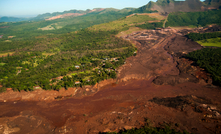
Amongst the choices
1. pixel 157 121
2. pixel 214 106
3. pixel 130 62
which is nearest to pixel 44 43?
pixel 130 62

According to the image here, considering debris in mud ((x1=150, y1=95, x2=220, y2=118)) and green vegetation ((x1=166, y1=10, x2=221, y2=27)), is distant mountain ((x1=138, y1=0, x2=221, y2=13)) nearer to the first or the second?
green vegetation ((x1=166, y1=10, x2=221, y2=27))

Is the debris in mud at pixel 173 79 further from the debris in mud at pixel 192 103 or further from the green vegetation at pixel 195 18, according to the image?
the green vegetation at pixel 195 18

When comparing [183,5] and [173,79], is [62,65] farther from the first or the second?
[183,5]

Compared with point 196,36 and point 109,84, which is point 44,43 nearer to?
point 109,84

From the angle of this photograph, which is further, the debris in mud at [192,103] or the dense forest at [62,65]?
the dense forest at [62,65]

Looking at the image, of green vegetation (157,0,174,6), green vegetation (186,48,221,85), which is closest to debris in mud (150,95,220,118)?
green vegetation (186,48,221,85)

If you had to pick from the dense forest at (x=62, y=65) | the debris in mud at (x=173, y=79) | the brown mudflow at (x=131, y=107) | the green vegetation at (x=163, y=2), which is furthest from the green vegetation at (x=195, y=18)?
the brown mudflow at (x=131, y=107)

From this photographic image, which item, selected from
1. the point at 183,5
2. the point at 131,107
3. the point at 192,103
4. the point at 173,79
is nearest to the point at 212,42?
the point at 173,79
